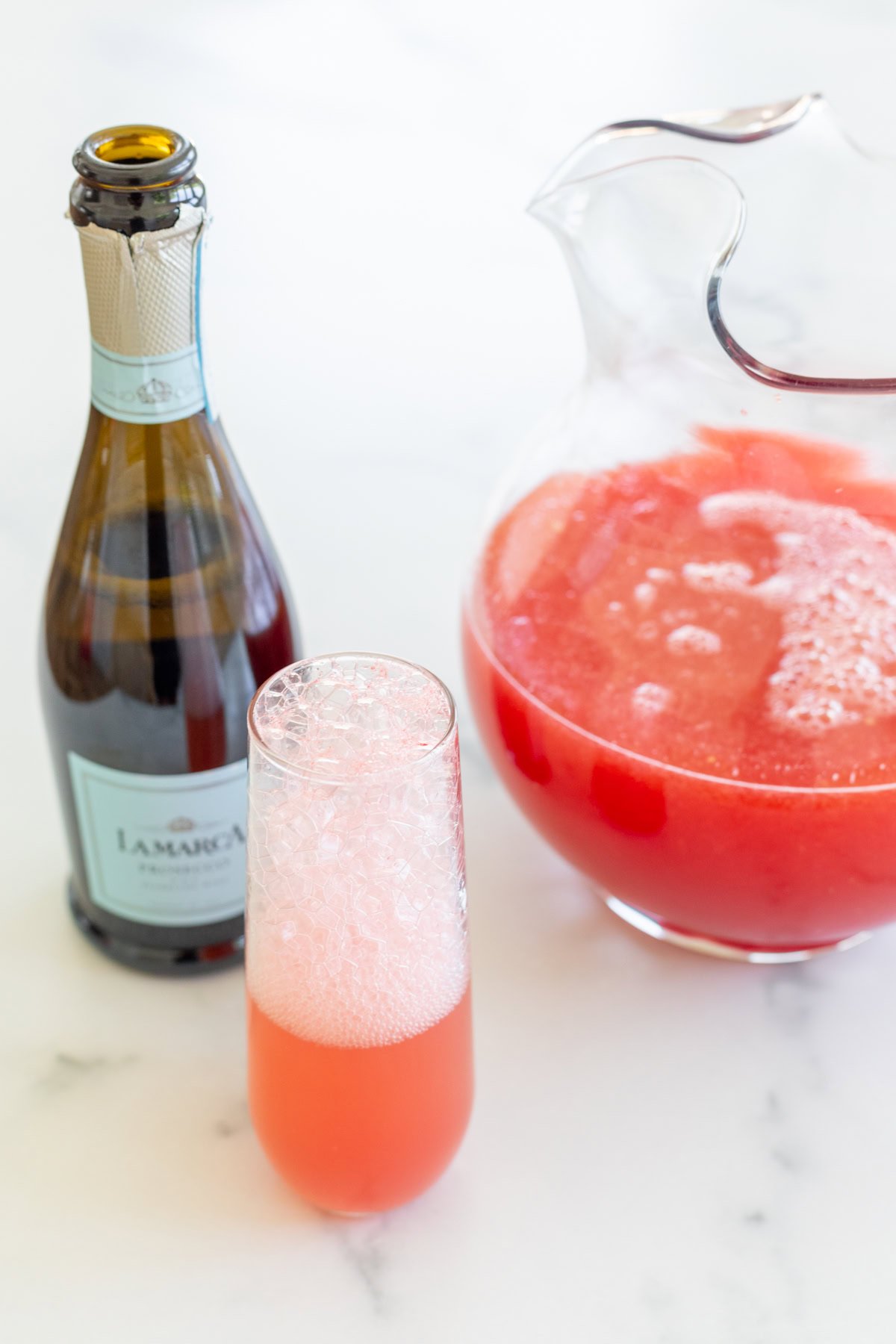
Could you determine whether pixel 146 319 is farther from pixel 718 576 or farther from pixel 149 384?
pixel 718 576

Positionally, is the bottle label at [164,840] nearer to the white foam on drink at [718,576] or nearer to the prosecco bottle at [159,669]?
the prosecco bottle at [159,669]

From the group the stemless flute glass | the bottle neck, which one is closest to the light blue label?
the bottle neck

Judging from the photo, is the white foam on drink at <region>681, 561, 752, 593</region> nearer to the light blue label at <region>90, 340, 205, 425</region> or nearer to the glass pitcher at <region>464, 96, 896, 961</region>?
the glass pitcher at <region>464, 96, 896, 961</region>

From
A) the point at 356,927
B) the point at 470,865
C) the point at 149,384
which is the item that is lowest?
the point at 470,865

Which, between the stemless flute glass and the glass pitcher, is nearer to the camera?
the stemless flute glass

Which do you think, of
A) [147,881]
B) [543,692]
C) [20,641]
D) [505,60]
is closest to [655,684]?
[543,692]

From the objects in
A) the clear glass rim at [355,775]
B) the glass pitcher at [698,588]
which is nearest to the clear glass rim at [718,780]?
the glass pitcher at [698,588]

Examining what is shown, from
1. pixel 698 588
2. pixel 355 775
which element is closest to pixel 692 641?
pixel 698 588
